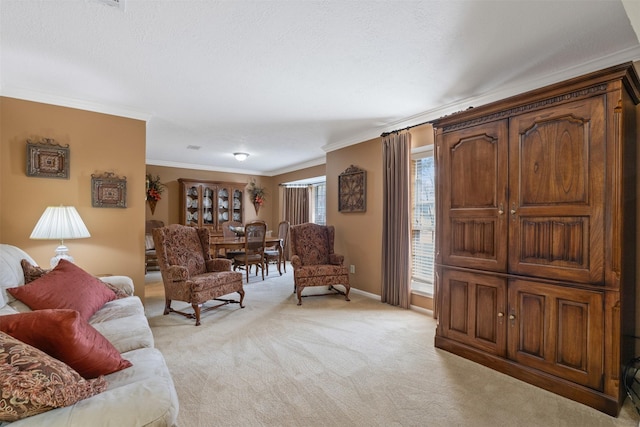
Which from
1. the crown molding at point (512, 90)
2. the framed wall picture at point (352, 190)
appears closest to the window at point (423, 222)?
Answer: the crown molding at point (512, 90)

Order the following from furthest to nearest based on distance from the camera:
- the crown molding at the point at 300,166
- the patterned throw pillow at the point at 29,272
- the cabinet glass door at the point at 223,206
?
the cabinet glass door at the point at 223,206
the crown molding at the point at 300,166
the patterned throw pillow at the point at 29,272

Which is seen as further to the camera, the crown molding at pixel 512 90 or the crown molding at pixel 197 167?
the crown molding at pixel 197 167

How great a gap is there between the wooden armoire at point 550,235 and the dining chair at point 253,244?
12.2 feet

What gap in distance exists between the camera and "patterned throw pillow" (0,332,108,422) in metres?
0.90

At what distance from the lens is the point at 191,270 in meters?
3.86

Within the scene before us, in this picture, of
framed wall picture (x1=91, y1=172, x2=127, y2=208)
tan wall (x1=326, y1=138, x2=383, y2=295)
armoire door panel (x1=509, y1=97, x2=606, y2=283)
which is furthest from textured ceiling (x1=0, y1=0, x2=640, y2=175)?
tan wall (x1=326, y1=138, x2=383, y2=295)

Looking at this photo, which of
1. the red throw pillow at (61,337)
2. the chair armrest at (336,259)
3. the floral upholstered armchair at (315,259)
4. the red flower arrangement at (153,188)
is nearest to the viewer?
the red throw pillow at (61,337)

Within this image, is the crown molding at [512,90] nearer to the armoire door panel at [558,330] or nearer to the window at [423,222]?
the window at [423,222]

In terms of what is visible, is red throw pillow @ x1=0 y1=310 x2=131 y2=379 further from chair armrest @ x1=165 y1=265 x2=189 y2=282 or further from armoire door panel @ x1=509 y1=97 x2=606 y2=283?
armoire door panel @ x1=509 y1=97 x2=606 y2=283

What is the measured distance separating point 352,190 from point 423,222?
1.31 meters

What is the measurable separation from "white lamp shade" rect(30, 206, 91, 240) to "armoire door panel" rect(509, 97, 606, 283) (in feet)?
12.7

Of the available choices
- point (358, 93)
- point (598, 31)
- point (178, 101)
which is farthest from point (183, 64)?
point (598, 31)

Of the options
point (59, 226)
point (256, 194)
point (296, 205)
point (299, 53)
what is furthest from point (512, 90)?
point (256, 194)

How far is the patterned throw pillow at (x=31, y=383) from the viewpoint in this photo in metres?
0.90
